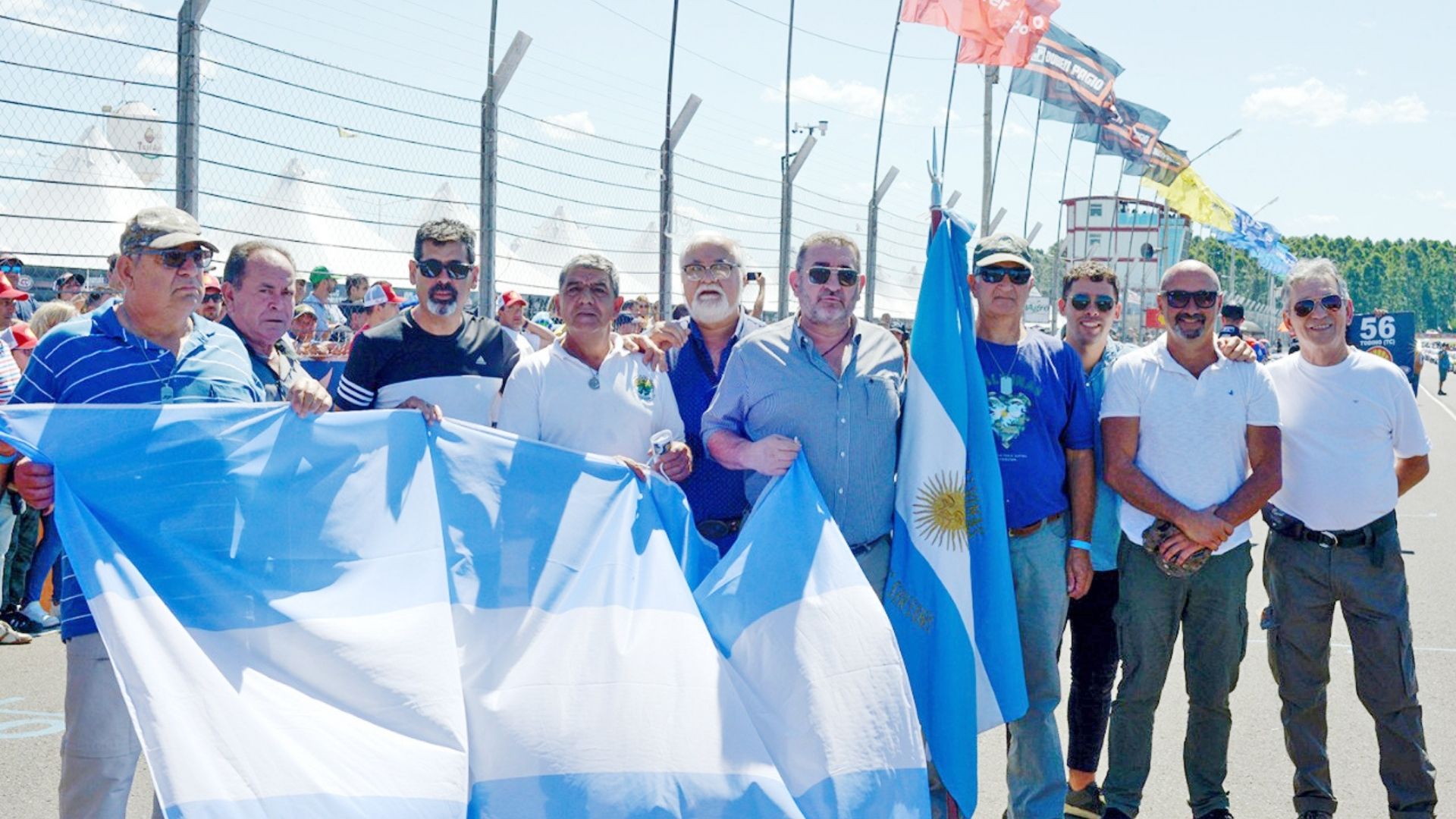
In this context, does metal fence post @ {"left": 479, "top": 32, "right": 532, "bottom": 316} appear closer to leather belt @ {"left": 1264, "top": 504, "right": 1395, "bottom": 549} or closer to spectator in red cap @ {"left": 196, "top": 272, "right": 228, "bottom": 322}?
spectator in red cap @ {"left": 196, "top": 272, "right": 228, "bottom": 322}

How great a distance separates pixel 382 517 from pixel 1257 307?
105m

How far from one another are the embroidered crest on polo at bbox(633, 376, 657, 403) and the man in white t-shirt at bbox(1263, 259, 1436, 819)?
2.59m

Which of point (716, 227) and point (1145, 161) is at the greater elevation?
point (1145, 161)

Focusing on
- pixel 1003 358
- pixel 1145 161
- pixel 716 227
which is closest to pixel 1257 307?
pixel 1145 161

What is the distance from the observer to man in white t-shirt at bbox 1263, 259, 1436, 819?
4949mm

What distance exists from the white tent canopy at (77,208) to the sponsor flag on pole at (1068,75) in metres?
21.6

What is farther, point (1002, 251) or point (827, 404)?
point (1002, 251)

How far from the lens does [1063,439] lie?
4.83 m

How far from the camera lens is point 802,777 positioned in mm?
3697

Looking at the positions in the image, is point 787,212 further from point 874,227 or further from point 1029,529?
point 1029,529

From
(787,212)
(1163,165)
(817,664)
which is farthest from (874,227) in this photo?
(1163,165)

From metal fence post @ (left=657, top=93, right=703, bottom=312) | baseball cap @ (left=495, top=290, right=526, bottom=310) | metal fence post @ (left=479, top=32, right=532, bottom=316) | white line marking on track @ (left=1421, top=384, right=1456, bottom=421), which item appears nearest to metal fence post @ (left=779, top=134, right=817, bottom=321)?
metal fence post @ (left=657, top=93, right=703, bottom=312)

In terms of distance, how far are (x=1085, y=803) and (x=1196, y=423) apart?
1.62m

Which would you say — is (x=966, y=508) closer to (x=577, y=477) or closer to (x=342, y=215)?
(x=577, y=477)
